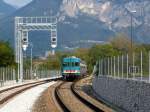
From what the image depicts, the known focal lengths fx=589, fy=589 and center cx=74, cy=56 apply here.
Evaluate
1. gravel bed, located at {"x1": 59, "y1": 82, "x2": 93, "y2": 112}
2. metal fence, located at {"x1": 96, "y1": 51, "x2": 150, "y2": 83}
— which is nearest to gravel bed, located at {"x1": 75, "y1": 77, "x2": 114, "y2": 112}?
gravel bed, located at {"x1": 59, "y1": 82, "x2": 93, "y2": 112}

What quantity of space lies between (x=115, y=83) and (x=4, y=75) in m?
40.7

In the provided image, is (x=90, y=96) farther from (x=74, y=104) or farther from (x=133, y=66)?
(x=133, y=66)

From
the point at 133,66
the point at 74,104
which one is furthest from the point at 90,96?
the point at 133,66

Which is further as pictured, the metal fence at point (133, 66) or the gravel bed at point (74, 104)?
the gravel bed at point (74, 104)

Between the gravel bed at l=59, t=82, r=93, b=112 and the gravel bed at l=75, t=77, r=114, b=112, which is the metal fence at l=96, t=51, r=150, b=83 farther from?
the gravel bed at l=59, t=82, r=93, b=112

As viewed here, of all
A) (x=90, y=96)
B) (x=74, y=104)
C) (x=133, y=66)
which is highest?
(x=133, y=66)

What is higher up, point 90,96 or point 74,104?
point 74,104

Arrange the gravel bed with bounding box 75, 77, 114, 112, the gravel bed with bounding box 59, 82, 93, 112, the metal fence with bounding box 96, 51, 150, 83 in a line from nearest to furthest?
1. the metal fence with bounding box 96, 51, 150, 83
2. the gravel bed with bounding box 59, 82, 93, 112
3. the gravel bed with bounding box 75, 77, 114, 112

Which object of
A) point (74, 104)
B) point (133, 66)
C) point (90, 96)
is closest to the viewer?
point (133, 66)

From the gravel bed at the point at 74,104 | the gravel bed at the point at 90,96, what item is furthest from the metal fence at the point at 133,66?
the gravel bed at the point at 74,104

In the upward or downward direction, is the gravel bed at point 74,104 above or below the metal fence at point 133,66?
below

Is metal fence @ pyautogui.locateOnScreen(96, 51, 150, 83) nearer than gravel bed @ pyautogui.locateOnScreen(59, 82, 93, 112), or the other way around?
metal fence @ pyautogui.locateOnScreen(96, 51, 150, 83)

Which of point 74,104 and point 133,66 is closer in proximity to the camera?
point 133,66

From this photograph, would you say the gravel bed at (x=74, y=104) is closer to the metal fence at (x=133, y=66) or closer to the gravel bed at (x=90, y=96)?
the gravel bed at (x=90, y=96)
